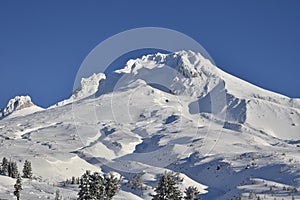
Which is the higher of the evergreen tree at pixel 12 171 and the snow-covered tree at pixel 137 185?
the evergreen tree at pixel 12 171

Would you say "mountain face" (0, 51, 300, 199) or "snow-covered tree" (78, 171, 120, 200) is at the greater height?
"mountain face" (0, 51, 300, 199)

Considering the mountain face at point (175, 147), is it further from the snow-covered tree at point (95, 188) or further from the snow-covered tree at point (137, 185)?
the snow-covered tree at point (95, 188)

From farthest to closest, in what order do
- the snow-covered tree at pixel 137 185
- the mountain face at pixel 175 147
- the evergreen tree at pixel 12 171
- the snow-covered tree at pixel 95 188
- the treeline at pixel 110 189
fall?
the evergreen tree at pixel 12 171
the mountain face at pixel 175 147
the snow-covered tree at pixel 137 185
the snow-covered tree at pixel 95 188
the treeline at pixel 110 189

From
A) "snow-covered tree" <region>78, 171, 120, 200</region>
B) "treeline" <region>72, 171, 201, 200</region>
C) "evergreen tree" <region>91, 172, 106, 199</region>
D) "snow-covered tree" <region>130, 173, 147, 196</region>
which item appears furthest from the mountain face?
"evergreen tree" <region>91, 172, 106, 199</region>

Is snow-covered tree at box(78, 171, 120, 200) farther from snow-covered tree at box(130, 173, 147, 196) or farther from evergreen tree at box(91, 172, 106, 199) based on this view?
snow-covered tree at box(130, 173, 147, 196)

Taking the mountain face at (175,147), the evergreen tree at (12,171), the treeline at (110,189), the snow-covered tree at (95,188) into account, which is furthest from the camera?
the evergreen tree at (12,171)

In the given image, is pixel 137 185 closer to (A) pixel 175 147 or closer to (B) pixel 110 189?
(B) pixel 110 189

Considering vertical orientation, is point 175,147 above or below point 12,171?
above

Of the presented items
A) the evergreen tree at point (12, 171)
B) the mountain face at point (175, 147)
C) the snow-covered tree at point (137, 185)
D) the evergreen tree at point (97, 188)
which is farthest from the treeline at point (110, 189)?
the evergreen tree at point (12, 171)

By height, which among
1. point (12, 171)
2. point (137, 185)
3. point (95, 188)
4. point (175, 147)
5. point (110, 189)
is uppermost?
point (175, 147)

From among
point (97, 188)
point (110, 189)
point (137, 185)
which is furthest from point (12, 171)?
point (97, 188)

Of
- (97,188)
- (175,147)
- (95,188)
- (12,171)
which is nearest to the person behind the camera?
(95,188)

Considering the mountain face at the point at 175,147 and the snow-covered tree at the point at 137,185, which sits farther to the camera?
the mountain face at the point at 175,147

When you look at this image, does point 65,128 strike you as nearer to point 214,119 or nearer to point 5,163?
point 214,119
